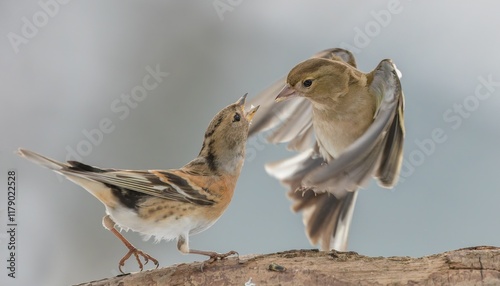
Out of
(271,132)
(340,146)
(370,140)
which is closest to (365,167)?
(370,140)

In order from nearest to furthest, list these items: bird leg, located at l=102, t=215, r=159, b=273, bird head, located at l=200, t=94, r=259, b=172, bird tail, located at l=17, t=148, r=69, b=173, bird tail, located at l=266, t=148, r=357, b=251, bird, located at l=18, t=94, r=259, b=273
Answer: bird tail, located at l=17, t=148, r=69, b=173 < bird, located at l=18, t=94, r=259, b=273 < bird leg, located at l=102, t=215, r=159, b=273 < bird head, located at l=200, t=94, r=259, b=172 < bird tail, located at l=266, t=148, r=357, b=251

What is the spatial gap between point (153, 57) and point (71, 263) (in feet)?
4.07

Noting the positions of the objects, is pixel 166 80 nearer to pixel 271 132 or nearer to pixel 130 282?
pixel 271 132

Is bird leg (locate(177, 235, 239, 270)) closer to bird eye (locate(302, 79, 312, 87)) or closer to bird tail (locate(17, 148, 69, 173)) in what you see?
bird tail (locate(17, 148, 69, 173))

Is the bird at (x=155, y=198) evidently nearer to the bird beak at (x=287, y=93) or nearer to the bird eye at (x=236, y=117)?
the bird eye at (x=236, y=117)

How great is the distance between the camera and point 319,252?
231 centimetres

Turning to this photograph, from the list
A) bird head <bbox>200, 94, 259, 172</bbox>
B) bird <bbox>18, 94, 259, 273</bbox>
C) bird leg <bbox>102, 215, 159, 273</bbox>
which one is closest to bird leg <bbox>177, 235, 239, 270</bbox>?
bird <bbox>18, 94, 259, 273</bbox>

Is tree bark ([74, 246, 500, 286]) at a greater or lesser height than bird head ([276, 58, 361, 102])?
lesser

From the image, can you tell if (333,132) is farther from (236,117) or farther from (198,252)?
(198,252)

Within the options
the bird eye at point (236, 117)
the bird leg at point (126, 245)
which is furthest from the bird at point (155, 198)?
the bird eye at point (236, 117)

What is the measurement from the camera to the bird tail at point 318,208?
3.22 meters

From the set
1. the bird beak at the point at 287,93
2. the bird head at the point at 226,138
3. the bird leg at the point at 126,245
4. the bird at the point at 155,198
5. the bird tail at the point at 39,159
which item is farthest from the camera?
the bird beak at the point at 287,93

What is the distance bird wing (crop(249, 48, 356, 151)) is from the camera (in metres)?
3.22

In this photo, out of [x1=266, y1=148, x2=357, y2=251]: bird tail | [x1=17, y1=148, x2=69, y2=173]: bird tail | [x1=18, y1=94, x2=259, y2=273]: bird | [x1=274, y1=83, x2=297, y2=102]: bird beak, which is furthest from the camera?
[x1=266, y1=148, x2=357, y2=251]: bird tail
